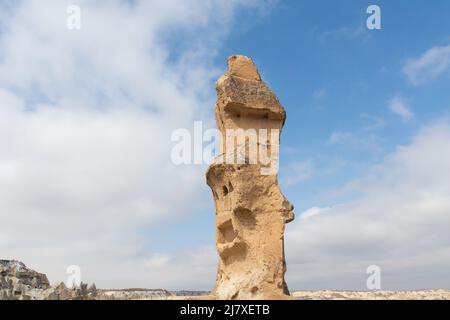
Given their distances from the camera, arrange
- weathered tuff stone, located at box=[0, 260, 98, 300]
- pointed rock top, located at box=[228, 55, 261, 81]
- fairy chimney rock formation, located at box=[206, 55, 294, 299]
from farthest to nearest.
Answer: pointed rock top, located at box=[228, 55, 261, 81], fairy chimney rock formation, located at box=[206, 55, 294, 299], weathered tuff stone, located at box=[0, 260, 98, 300]

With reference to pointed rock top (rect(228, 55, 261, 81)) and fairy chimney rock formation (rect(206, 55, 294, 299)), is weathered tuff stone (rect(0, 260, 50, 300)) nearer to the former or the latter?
fairy chimney rock formation (rect(206, 55, 294, 299))

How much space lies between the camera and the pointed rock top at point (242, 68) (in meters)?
20.3

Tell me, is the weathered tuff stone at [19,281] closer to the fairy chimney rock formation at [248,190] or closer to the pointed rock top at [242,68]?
the fairy chimney rock formation at [248,190]

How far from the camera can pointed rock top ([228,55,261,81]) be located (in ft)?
66.5

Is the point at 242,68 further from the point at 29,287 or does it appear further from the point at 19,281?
the point at 19,281

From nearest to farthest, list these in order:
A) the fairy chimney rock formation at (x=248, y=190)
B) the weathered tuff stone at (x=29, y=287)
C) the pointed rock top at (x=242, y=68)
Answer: the weathered tuff stone at (x=29, y=287)
the fairy chimney rock formation at (x=248, y=190)
the pointed rock top at (x=242, y=68)

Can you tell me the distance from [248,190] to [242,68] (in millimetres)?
5008

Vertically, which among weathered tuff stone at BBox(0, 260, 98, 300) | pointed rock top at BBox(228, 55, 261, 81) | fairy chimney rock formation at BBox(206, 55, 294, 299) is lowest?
weathered tuff stone at BBox(0, 260, 98, 300)

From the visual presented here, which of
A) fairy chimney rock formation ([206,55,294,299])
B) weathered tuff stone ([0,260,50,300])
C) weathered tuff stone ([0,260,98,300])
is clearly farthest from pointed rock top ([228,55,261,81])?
weathered tuff stone ([0,260,50,300])

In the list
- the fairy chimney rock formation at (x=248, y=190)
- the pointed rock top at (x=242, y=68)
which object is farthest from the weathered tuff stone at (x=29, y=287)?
the pointed rock top at (x=242, y=68)

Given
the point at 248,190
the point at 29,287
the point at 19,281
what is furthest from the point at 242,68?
the point at 19,281
